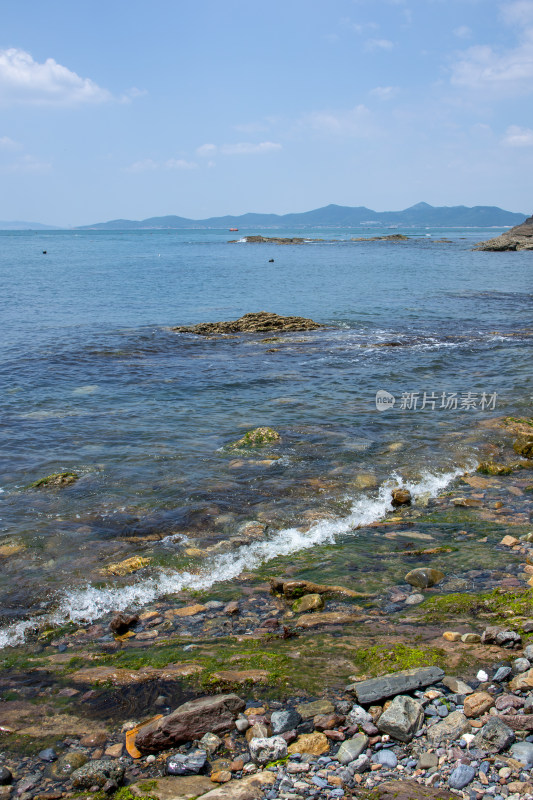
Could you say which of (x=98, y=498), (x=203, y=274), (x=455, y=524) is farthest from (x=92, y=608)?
(x=203, y=274)

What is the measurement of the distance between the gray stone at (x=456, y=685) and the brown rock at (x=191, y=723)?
223 cm

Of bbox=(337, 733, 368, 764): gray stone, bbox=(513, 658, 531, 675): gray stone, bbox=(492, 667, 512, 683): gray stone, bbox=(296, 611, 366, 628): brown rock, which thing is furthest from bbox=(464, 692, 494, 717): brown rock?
bbox=(296, 611, 366, 628): brown rock

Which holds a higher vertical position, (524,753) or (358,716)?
(524,753)

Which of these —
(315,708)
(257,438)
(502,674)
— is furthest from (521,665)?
(257,438)

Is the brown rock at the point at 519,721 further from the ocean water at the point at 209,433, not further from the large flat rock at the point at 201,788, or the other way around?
the ocean water at the point at 209,433

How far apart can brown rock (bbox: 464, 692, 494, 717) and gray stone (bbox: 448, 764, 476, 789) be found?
76 centimetres

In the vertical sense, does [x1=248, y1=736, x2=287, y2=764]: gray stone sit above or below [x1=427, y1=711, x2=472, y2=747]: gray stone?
below

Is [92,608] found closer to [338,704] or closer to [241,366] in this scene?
[338,704]

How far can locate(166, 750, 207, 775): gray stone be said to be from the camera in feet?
16.6

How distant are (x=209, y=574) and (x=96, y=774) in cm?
436

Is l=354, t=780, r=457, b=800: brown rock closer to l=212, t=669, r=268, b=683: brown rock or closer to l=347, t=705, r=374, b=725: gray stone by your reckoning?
l=347, t=705, r=374, b=725: gray stone

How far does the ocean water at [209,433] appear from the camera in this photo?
9992mm

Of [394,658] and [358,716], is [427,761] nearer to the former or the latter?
[358,716]

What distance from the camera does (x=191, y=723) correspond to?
5.46 meters
